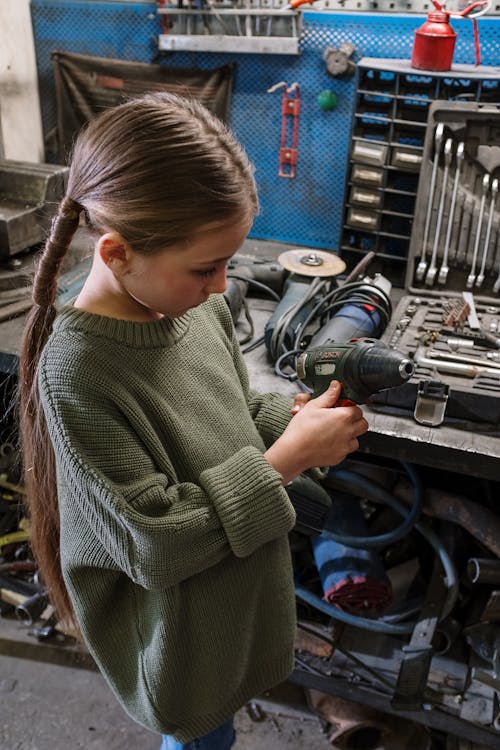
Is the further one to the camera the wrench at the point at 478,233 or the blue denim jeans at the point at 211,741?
the wrench at the point at 478,233

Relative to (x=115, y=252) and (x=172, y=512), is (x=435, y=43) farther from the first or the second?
(x=172, y=512)

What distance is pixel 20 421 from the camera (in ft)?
3.59

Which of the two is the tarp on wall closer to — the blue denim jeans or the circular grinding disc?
the circular grinding disc

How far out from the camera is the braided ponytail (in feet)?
2.95

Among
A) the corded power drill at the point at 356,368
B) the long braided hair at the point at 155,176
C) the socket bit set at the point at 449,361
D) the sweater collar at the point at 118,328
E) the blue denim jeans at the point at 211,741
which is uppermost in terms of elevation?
the long braided hair at the point at 155,176

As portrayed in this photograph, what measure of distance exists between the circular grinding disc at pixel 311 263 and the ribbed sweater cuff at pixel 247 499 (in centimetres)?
92

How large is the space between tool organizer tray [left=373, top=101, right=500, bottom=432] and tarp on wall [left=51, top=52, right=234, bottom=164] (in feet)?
2.53

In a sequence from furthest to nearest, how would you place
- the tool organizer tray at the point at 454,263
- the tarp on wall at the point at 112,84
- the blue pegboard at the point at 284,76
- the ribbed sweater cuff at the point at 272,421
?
the tarp on wall at the point at 112,84 → the blue pegboard at the point at 284,76 → the tool organizer tray at the point at 454,263 → the ribbed sweater cuff at the point at 272,421

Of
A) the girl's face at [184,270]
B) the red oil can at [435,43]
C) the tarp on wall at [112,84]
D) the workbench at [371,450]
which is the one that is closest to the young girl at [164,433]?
the girl's face at [184,270]

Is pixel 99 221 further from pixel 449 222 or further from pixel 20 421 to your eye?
pixel 449 222

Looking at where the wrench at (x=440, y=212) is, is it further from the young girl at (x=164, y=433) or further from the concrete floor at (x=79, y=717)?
the concrete floor at (x=79, y=717)

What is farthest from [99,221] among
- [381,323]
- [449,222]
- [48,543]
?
[449,222]

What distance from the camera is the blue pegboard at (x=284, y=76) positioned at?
194 centimetres

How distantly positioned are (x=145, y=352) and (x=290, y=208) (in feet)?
4.93
